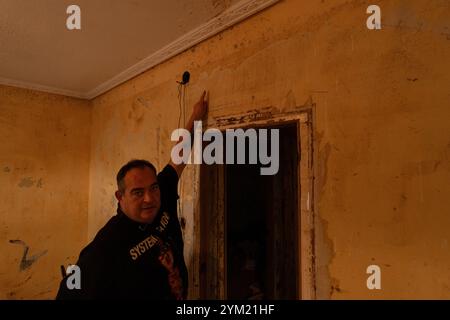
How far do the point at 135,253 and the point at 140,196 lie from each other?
0.29m

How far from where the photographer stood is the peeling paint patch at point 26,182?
284cm

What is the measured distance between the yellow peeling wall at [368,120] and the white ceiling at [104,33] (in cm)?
34

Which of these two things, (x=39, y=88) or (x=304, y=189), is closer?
(x=304, y=189)

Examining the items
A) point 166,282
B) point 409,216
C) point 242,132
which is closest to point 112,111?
point 242,132

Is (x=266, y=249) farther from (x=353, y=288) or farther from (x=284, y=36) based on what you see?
(x=284, y=36)

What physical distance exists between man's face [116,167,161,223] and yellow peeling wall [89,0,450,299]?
0.66 m

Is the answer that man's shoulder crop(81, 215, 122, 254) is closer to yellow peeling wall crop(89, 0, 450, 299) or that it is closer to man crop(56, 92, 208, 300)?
man crop(56, 92, 208, 300)

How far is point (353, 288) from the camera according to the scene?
1093 millimetres

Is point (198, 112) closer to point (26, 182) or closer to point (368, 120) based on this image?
point (368, 120)

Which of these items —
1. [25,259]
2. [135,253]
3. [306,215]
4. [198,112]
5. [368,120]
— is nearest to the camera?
[368,120]

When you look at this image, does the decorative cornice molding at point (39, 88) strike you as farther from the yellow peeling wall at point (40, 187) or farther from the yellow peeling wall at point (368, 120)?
the yellow peeling wall at point (368, 120)

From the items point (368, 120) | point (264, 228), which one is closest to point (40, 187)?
point (264, 228)

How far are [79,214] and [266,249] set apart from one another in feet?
7.15

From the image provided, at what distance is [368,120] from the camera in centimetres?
108
